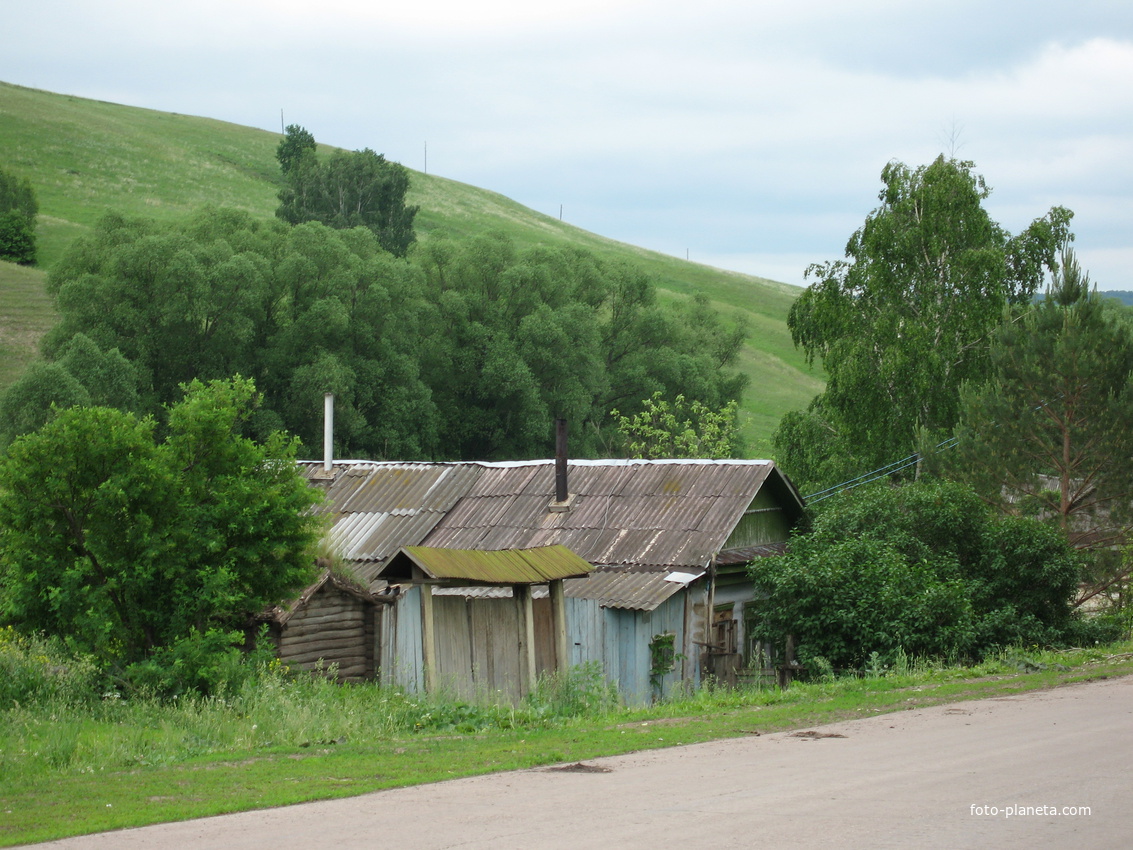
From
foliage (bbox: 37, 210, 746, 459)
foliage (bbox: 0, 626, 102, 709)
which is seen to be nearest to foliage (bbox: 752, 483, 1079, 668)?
foliage (bbox: 0, 626, 102, 709)

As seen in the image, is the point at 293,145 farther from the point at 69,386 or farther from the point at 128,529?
the point at 128,529

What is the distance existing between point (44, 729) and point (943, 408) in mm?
23990

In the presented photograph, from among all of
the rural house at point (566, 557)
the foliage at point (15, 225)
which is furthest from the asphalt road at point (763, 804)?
the foliage at point (15, 225)

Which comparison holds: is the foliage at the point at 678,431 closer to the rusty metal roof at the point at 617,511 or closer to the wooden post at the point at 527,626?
the rusty metal roof at the point at 617,511

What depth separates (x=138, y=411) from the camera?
125 feet

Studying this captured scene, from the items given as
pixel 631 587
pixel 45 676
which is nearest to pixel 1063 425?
pixel 631 587

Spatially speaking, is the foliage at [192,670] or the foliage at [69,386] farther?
the foliage at [69,386]

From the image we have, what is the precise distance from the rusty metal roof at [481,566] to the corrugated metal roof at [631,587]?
3.62 m

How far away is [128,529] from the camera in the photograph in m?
14.7

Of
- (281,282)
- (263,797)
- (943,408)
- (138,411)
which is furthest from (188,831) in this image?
(281,282)

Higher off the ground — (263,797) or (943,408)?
(943,408)

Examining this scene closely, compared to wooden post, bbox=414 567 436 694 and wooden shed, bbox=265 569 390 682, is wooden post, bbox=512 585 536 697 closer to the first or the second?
wooden post, bbox=414 567 436 694

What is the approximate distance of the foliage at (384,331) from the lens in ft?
127

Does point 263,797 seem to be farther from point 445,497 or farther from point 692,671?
point 445,497
